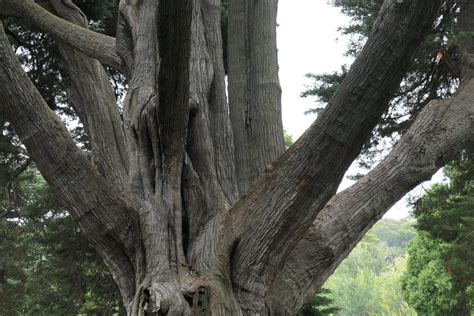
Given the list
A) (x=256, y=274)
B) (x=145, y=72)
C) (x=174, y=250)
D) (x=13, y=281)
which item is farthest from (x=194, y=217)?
(x=13, y=281)

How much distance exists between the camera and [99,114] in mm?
4523

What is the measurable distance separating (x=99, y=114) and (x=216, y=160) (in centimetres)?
118

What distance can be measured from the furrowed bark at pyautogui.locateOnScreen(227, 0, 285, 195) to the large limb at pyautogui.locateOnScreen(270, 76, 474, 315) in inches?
31.0

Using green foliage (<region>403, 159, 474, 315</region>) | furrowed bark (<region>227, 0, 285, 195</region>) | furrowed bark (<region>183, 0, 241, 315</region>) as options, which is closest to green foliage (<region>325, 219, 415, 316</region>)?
green foliage (<region>403, 159, 474, 315</region>)

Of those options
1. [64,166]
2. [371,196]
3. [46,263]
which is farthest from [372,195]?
[46,263]

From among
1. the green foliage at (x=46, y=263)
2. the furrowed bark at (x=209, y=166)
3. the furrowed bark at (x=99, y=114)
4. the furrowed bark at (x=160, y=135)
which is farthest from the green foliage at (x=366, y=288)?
the furrowed bark at (x=160, y=135)

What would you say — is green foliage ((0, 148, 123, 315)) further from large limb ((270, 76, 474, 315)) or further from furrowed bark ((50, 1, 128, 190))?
large limb ((270, 76, 474, 315))

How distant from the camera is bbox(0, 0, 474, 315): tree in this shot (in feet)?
9.38

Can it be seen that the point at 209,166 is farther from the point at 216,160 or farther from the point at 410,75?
the point at 410,75

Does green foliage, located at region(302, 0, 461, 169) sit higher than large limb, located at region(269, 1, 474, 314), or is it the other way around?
green foliage, located at region(302, 0, 461, 169)

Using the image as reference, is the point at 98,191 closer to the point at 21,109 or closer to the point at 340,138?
the point at 21,109

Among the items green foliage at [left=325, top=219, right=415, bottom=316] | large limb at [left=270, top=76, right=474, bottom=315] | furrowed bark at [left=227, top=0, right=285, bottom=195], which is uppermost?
green foliage at [left=325, top=219, right=415, bottom=316]

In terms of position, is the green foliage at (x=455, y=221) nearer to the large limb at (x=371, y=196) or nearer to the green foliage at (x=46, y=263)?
the large limb at (x=371, y=196)

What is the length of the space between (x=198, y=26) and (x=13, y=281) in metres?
8.67
